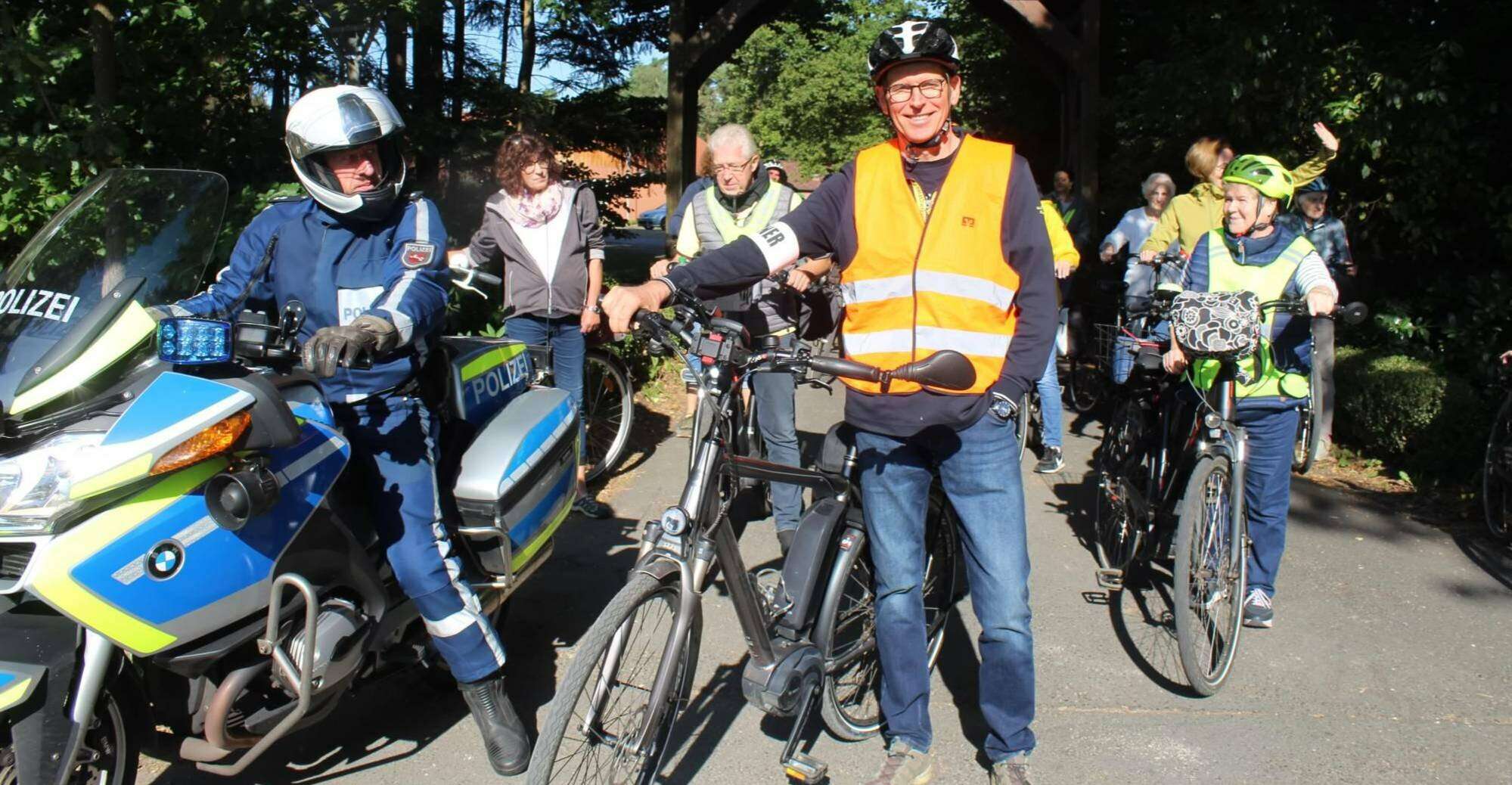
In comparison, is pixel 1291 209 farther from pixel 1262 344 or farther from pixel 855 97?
pixel 855 97

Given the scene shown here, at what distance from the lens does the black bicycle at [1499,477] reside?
566cm

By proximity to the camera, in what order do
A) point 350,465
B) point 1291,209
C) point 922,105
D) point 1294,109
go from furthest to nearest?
point 1294,109 → point 1291,209 → point 350,465 → point 922,105

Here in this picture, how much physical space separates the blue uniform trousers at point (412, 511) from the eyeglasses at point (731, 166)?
7.40 feet

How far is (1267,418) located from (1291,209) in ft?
12.6

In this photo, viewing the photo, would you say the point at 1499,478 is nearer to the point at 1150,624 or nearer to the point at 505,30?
the point at 1150,624

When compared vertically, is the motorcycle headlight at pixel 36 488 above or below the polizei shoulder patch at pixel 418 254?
below

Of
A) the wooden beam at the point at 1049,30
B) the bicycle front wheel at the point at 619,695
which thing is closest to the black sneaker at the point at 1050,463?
the bicycle front wheel at the point at 619,695

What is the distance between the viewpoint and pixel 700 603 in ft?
9.28

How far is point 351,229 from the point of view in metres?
3.29

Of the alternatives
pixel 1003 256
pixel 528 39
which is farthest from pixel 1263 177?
pixel 528 39

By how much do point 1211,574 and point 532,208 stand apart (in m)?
3.65

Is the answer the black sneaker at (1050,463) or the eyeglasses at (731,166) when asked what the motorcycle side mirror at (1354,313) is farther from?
the black sneaker at (1050,463)

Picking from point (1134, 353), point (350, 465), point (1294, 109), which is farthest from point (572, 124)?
point (350, 465)

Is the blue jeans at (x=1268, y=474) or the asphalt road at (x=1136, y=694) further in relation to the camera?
the blue jeans at (x=1268, y=474)
